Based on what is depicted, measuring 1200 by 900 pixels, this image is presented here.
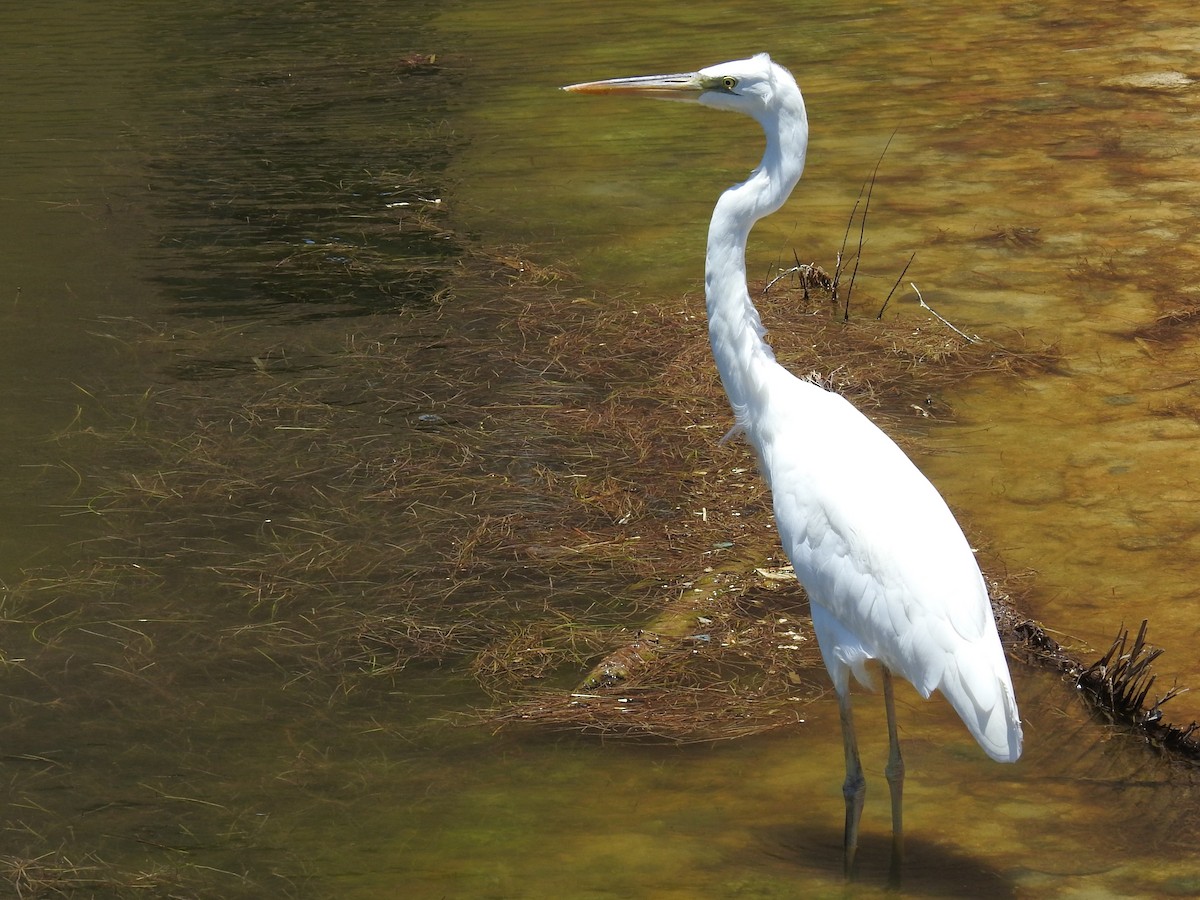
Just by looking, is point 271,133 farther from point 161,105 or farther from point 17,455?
point 17,455

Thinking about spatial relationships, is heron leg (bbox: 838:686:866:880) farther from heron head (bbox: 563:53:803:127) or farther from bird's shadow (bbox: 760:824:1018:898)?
heron head (bbox: 563:53:803:127)

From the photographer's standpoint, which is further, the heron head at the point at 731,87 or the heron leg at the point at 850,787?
the heron head at the point at 731,87

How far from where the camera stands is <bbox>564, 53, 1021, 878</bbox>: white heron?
3029 millimetres

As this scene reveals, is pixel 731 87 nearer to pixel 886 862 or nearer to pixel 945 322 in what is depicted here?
pixel 886 862

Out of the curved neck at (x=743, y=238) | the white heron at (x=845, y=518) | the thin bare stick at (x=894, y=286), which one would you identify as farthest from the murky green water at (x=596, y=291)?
the curved neck at (x=743, y=238)

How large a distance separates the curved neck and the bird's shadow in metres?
1.10

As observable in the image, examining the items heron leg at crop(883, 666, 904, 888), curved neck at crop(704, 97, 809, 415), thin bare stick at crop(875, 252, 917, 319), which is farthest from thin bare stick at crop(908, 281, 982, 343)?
heron leg at crop(883, 666, 904, 888)

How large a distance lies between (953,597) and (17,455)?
3.67m

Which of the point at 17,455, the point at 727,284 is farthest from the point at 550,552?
the point at 17,455

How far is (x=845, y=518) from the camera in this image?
3.27 meters

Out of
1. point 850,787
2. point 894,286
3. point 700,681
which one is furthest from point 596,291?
point 850,787

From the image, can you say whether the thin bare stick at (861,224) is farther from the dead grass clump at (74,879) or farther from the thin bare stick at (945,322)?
the dead grass clump at (74,879)

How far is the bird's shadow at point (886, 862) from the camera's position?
10.3 ft

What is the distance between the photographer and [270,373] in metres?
5.78
